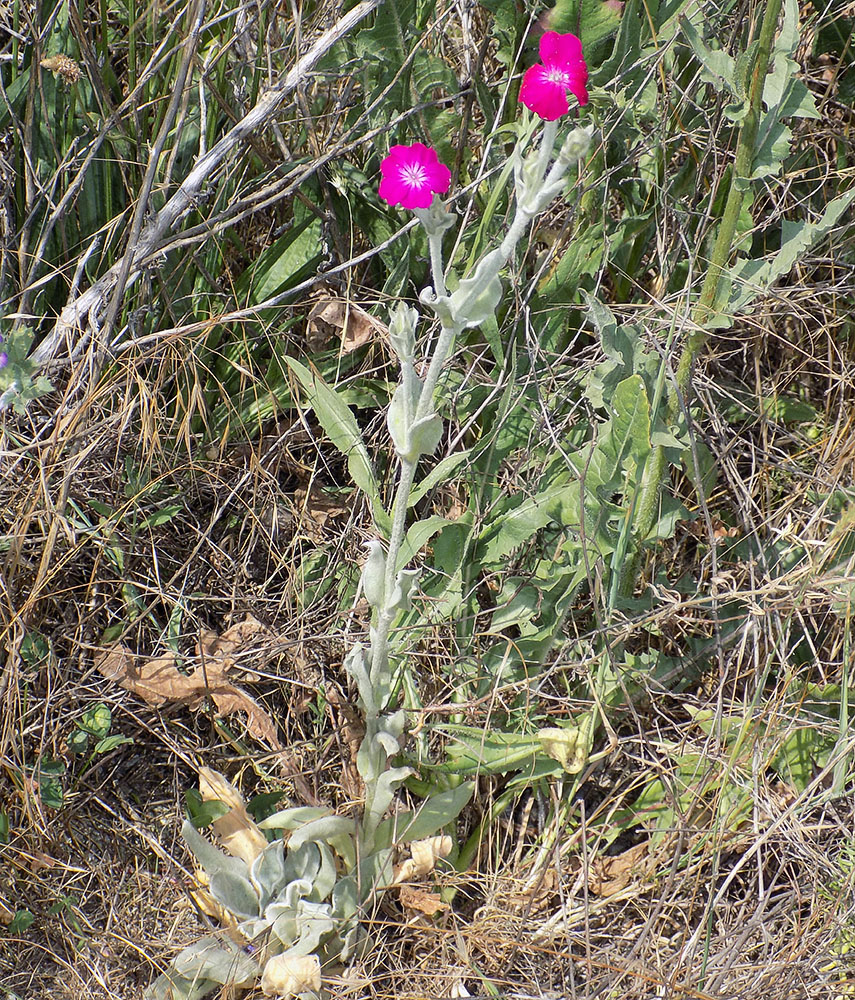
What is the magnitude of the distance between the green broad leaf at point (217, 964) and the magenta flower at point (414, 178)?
1.28 m

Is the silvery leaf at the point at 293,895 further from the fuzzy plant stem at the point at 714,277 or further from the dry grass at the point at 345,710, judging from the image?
the fuzzy plant stem at the point at 714,277

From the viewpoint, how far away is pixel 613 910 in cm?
178

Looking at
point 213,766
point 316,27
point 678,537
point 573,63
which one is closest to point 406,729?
point 213,766

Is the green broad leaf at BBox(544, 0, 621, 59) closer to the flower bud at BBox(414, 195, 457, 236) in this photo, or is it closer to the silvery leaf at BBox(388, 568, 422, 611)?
the flower bud at BBox(414, 195, 457, 236)

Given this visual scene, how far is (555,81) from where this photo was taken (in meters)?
1.25

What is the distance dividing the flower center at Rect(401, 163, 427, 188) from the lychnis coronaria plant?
1cm

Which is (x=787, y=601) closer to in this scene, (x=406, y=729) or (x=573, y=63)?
(x=406, y=729)

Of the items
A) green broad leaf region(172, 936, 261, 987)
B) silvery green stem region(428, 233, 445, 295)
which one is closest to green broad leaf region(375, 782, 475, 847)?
green broad leaf region(172, 936, 261, 987)

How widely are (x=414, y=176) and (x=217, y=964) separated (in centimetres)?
134

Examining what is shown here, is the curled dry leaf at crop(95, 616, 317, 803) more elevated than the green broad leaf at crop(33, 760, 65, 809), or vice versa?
the curled dry leaf at crop(95, 616, 317, 803)

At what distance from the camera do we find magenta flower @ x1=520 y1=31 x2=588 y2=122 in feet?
4.06

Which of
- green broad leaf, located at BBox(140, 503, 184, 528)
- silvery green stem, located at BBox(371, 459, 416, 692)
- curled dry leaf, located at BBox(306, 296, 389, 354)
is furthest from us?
curled dry leaf, located at BBox(306, 296, 389, 354)

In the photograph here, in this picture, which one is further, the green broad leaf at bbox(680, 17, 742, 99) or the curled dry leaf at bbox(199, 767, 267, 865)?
the curled dry leaf at bbox(199, 767, 267, 865)

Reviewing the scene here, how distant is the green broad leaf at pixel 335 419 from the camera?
1.68 meters
